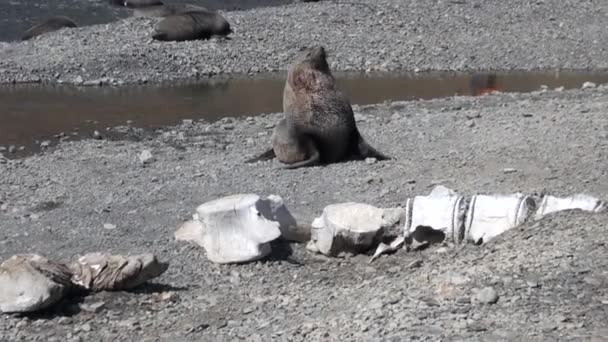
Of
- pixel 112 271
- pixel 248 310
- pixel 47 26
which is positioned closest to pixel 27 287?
pixel 112 271

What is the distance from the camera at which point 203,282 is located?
782 cm

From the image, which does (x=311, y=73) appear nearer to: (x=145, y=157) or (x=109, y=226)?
(x=145, y=157)

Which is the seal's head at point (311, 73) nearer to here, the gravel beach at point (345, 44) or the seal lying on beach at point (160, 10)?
the gravel beach at point (345, 44)

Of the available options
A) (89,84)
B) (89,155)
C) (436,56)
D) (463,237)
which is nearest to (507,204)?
(463,237)

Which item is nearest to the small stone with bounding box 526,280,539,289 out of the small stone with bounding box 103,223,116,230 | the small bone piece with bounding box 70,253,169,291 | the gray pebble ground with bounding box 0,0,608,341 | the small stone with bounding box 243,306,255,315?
the gray pebble ground with bounding box 0,0,608,341

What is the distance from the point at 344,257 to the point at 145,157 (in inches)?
184

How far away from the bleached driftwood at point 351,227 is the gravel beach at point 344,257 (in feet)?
0.34

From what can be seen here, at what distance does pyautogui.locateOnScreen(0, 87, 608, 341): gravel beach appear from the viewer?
6250mm

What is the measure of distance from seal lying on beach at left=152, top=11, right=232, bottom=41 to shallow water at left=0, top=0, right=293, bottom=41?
389 centimetres

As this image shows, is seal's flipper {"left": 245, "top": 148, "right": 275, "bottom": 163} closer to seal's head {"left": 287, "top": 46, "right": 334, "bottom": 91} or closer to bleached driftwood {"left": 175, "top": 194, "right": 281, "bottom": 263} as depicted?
seal's head {"left": 287, "top": 46, "right": 334, "bottom": 91}

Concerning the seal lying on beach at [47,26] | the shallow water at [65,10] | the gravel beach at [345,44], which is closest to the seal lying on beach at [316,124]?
the gravel beach at [345,44]

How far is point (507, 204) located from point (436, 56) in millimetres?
14193

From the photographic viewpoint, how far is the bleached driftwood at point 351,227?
27.0 feet

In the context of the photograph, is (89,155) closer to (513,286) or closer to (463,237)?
(463,237)
